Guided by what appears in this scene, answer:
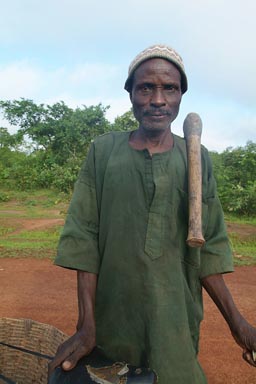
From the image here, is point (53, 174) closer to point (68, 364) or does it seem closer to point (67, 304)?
point (67, 304)

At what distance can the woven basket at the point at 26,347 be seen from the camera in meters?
2.34

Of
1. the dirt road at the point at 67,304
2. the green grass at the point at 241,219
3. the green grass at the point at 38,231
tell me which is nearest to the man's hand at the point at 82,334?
the dirt road at the point at 67,304

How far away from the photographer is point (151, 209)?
1.32 m

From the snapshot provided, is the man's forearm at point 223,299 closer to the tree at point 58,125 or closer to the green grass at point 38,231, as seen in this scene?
the green grass at point 38,231

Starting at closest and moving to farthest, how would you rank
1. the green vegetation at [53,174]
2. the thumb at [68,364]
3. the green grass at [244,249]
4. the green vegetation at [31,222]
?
the thumb at [68,364] → the green grass at [244,249] → the green vegetation at [31,222] → the green vegetation at [53,174]

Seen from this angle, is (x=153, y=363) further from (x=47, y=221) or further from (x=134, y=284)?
(x=47, y=221)

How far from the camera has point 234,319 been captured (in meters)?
1.35

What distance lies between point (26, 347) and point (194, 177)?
168 centimetres

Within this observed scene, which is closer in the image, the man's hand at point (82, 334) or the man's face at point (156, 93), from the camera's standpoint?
the man's hand at point (82, 334)

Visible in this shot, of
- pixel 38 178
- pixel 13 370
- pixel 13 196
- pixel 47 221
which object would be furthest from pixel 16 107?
pixel 13 370

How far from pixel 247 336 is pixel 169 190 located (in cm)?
52

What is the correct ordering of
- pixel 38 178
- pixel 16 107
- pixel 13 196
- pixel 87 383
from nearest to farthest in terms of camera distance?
pixel 87 383 < pixel 13 196 < pixel 38 178 < pixel 16 107

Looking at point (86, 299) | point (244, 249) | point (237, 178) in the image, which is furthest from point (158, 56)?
point (237, 178)

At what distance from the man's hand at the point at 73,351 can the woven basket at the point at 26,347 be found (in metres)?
1.09
